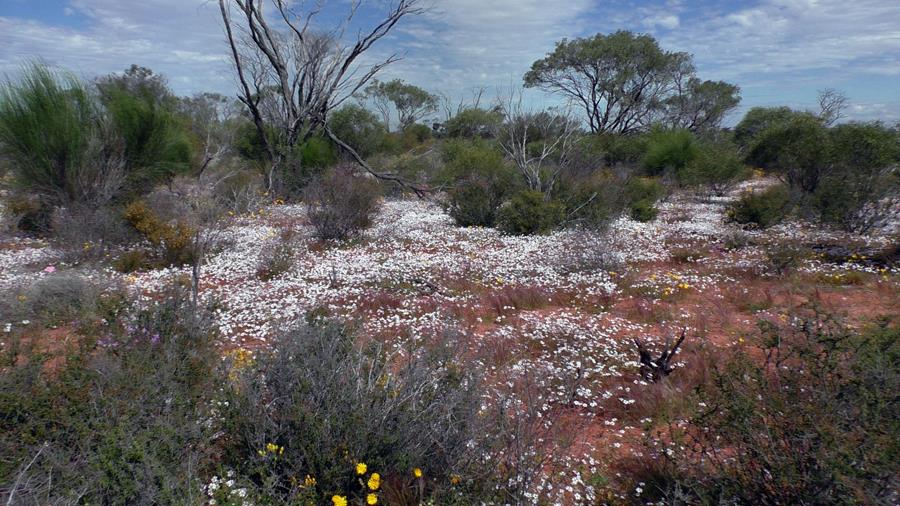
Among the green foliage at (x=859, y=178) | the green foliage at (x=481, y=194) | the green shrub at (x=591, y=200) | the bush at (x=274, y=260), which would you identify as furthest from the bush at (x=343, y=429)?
the green foliage at (x=859, y=178)

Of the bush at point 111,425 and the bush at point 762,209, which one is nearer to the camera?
the bush at point 111,425

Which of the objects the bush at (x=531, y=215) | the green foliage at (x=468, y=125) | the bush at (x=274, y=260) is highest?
the green foliage at (x=468, y=125)

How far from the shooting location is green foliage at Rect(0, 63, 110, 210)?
892cm

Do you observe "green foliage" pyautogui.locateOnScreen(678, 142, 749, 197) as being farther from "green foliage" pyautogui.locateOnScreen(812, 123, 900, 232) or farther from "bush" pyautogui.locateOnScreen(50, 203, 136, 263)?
"bush" pyautogui.locateOnScreen(50, 203, 136, 263)

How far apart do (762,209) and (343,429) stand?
12032 millimetres

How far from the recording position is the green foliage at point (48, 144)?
29.3 feet

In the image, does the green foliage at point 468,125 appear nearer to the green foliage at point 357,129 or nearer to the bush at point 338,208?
the green foliage at point 357,129

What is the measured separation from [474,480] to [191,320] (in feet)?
9.83

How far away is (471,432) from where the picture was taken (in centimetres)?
280

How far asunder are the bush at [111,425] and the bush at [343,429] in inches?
11.9

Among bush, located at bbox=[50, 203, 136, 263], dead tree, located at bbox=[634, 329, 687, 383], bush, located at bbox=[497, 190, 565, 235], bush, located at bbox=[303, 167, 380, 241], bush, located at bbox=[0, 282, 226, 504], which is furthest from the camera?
bush, located at bbox=[497, 190, 565, 235]

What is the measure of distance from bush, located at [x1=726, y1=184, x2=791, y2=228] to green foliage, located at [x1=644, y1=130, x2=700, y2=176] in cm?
752

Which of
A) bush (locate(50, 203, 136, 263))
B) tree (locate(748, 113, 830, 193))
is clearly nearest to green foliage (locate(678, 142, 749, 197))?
tree (locate(748, 113, 830, 193))

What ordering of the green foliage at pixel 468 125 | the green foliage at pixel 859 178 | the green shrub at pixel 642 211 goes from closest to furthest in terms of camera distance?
the green foliage at pixel 859 178 → the green shrub at pixel 642 211 → the green foliage at pixel 468 125
